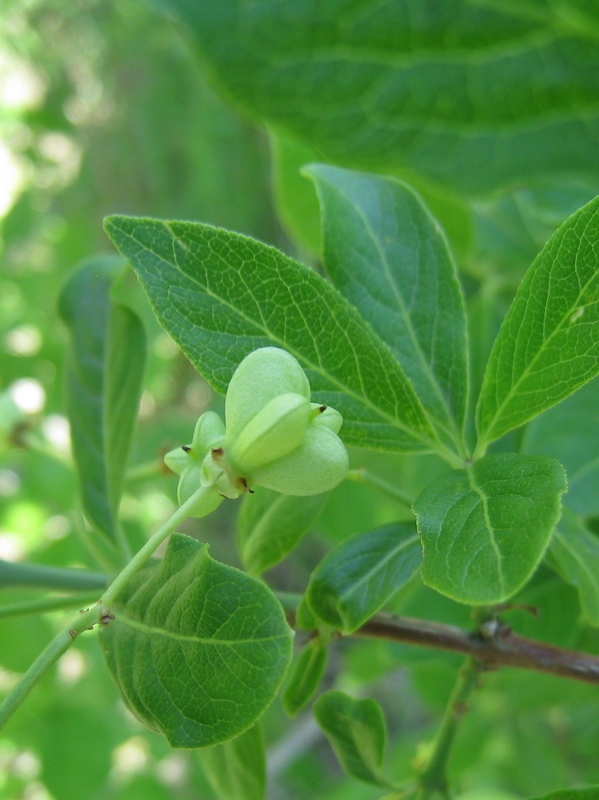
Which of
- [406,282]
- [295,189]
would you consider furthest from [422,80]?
[406,282]

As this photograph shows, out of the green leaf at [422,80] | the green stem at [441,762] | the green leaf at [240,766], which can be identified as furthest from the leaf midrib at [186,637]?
the green leaf at [422,80]

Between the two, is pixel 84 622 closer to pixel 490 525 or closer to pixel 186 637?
pixel 186 637

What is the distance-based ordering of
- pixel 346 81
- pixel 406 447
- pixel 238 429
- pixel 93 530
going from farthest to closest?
pixel 346 81, pixel 93 530, pixel 406 447, pixel 238 429

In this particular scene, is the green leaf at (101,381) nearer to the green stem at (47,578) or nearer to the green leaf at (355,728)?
the green stem at (47,578)

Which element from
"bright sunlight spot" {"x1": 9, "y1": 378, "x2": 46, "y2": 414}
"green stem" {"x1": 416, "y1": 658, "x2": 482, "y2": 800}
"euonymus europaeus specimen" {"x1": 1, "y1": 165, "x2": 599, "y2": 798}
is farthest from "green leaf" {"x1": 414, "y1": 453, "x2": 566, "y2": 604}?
"bright sunlight spot" {"x1": 9, "y1": 378, "x2": 46, "y2": 414}

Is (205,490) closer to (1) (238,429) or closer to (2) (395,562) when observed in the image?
(1) (238,429)

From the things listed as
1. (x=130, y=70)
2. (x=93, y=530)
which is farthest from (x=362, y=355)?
(x=130, y=70)

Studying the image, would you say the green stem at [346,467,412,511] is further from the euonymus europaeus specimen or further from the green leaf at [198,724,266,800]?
the green leaf at [198,724,266,800]

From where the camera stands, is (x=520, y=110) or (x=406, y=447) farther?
(x=520, y=110)
